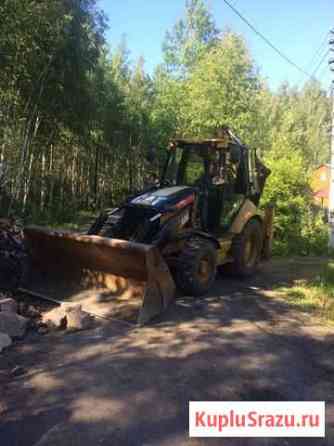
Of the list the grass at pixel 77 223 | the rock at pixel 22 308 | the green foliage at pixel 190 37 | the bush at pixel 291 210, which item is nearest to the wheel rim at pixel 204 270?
the rock at pixel 22 308

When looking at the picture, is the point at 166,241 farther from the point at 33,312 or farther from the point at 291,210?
the point at 291,210

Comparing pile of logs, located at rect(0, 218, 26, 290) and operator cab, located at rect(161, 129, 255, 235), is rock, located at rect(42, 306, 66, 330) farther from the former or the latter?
operator cab, located at rect(161, 129, 255, 235)

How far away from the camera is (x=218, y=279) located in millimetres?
6199

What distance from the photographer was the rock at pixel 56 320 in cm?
408

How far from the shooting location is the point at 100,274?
4.85 m

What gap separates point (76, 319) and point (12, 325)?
0.60 meters

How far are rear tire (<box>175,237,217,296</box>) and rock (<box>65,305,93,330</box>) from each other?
129 centimetres

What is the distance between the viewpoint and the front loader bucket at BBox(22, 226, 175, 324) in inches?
168

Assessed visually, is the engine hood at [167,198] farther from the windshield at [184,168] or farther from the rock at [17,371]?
the rock at [17,371]

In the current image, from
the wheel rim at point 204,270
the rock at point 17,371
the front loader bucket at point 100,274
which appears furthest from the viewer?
the wheel rim at point 204,270

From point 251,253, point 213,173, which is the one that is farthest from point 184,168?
point 251,253

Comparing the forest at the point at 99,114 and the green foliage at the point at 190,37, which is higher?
the green foliage at the point at 190,37

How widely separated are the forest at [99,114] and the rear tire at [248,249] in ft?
5.83

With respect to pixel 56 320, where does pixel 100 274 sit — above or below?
above
